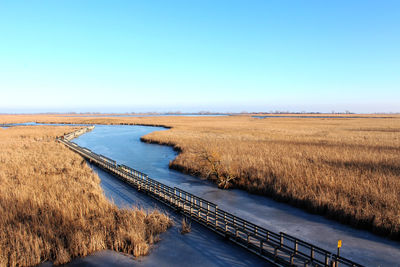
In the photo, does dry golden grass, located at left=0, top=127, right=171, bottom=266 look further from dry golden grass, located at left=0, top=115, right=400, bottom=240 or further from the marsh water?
dry golden grass, located at left=0, top=115, right=400, bottom=240

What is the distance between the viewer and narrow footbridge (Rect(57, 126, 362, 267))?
848cm

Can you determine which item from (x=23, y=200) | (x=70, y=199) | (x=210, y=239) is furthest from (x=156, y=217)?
(x=23, y=200)

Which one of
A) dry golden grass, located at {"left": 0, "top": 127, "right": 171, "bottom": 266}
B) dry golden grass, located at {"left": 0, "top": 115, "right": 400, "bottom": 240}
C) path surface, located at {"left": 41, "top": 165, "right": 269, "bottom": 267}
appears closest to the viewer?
path surface, located at {"left": 41, "top": 165, "right": 269, "bottom": 267}

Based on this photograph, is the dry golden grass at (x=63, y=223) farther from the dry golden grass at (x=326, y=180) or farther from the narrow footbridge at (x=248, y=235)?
the dry golden grass at (x=326, y=180)

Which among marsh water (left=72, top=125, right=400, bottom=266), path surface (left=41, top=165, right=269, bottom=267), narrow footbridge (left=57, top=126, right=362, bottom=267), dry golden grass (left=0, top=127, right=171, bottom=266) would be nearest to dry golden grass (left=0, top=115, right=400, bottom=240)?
marsh water (left=72, top=125, right=400, bottom=266)

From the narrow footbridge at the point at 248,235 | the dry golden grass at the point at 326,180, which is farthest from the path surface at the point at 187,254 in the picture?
the dry golden grass at the point at 326,180

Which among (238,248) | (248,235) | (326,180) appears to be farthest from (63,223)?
(326,180)

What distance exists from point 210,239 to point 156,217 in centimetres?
309

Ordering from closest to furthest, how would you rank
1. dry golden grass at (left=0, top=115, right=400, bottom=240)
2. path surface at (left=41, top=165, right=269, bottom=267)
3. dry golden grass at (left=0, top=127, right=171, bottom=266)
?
path surface at (left=41, top=165, right=269, bottom=267)
dry golden grass at (left=0, top=127, right=171, bottom=266)
dry golden grass at (left=0, top=115, right=400, bottom=240)

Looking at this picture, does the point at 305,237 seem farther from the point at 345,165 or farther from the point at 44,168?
the point at 44,168

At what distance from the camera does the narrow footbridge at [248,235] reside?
8.48 m

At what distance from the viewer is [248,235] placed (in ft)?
32.6

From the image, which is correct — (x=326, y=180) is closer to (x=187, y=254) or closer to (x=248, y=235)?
(x=248, y=235)

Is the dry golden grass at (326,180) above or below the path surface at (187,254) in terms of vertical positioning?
above
